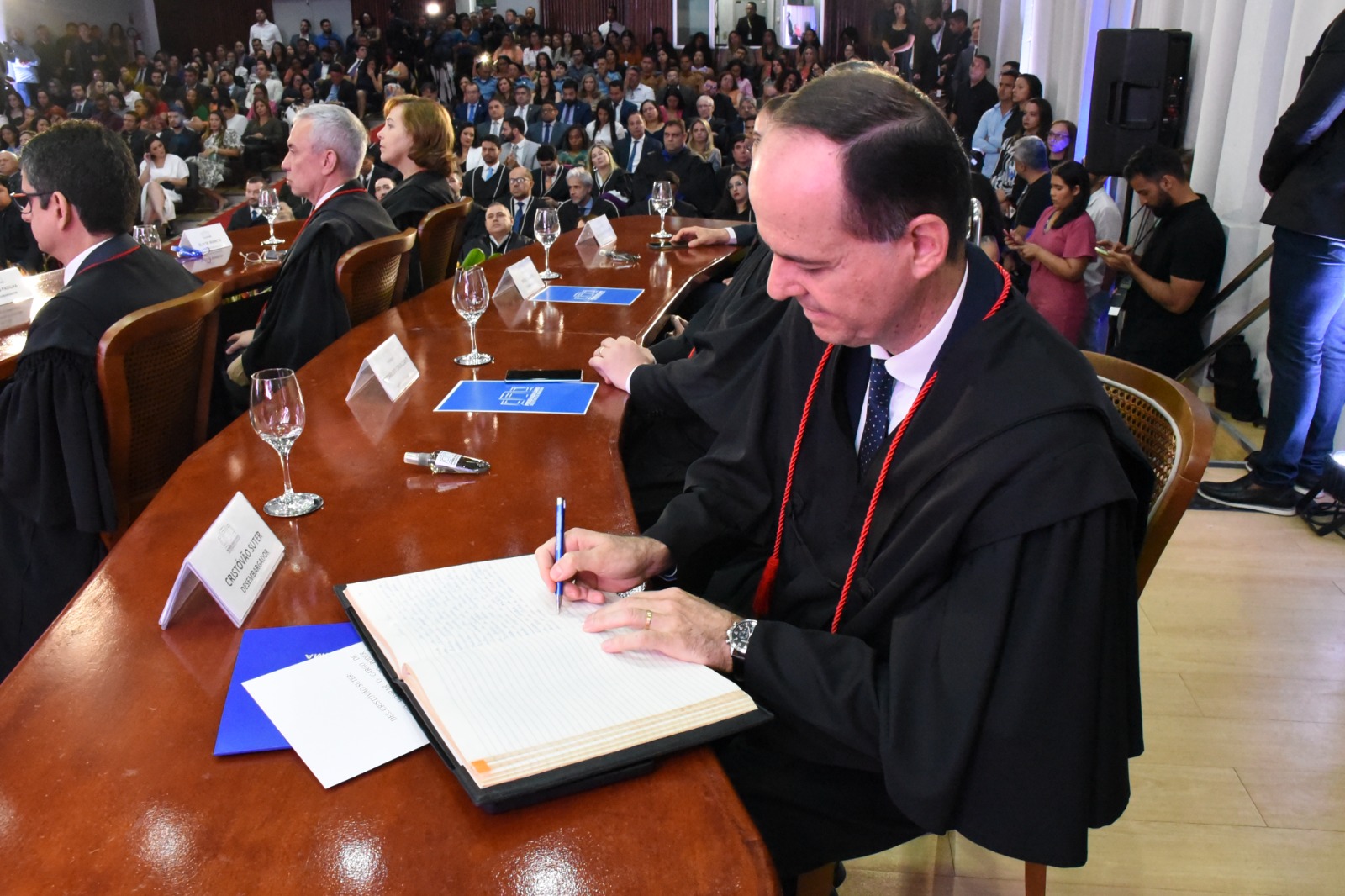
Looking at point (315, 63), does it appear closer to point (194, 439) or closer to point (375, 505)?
point (194, 439)

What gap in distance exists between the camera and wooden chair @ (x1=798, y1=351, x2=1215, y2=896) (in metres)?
1.26

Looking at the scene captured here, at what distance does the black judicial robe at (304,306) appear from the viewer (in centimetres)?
312

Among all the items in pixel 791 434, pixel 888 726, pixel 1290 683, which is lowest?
pixel 1290 683

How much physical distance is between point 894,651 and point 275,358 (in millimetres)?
2647

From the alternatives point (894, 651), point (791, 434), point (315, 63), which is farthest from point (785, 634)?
point (315, 63)

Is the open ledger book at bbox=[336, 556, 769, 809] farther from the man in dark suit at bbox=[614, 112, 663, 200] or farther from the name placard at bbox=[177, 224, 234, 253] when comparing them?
the man in dark suit at bbox=[614, 112, 663, 200]

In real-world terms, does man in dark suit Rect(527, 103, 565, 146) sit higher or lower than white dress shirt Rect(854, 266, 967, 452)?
lower

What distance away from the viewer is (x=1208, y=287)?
4020mm

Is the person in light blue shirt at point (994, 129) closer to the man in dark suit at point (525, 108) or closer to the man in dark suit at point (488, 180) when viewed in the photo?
the man in dark suit at point (488, 180)

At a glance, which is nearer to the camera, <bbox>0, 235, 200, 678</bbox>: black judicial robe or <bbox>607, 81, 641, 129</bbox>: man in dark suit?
<bbox>0, 235, 200, 678</bbox>: black judicial robe

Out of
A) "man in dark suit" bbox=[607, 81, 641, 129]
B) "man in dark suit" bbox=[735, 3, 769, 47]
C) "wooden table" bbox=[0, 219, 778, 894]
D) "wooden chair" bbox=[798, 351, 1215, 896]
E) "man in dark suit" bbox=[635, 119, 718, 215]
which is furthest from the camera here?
"man in dark suit" bbox=[735, 3, 769, 47]

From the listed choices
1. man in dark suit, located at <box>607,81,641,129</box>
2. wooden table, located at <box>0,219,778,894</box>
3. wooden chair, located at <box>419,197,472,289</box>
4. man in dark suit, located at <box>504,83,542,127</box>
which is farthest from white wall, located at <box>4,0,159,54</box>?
wooden table, located at <box>0,219,778,894</box>

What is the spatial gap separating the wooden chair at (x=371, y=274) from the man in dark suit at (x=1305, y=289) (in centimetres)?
285

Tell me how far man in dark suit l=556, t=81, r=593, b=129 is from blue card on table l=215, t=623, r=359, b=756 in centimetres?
1057
